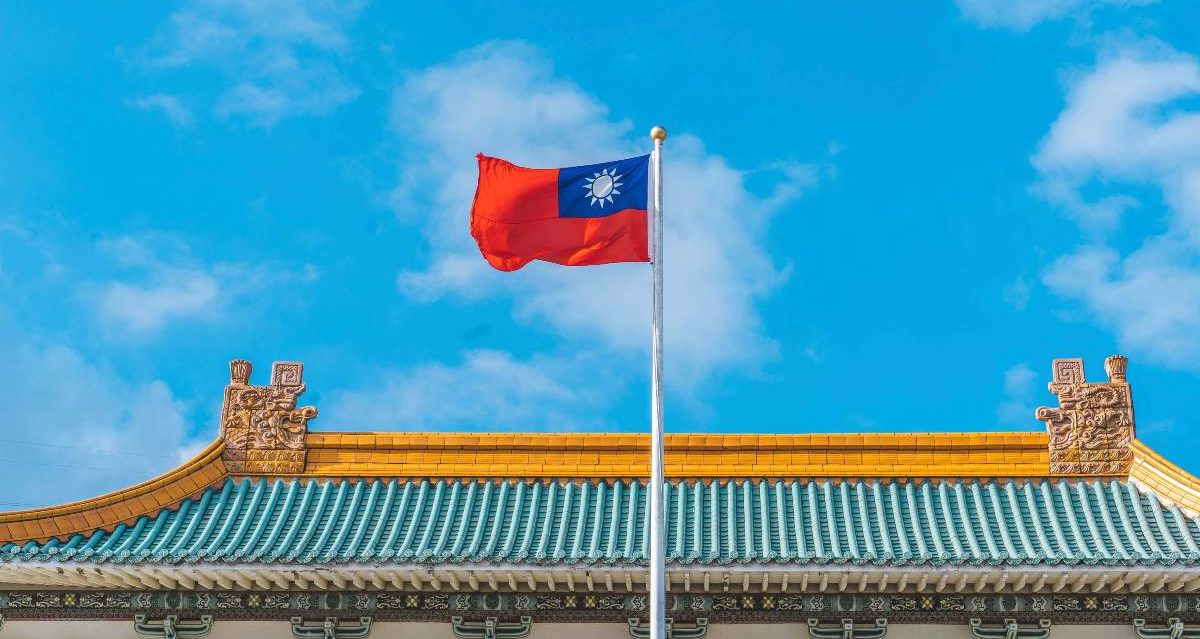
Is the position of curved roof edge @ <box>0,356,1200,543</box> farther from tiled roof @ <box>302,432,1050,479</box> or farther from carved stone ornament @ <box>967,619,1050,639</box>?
carved stone ornament @ <box>967,619,1050,639</box>

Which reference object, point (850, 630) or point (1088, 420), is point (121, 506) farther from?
point (1088, 420)

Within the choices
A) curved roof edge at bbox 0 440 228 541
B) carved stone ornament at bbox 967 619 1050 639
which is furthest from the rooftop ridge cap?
carved stone ornament at bbox 967 619 1050 639

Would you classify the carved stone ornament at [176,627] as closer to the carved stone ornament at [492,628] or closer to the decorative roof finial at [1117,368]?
the carved stone ornament at [492,628]

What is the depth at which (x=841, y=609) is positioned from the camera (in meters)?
21.3

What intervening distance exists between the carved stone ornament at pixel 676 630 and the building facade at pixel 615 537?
0.26 ft

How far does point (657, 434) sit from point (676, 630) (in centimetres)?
516

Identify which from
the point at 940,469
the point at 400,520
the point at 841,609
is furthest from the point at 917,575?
the point at 400,520

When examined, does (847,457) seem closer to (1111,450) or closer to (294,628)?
(1111,450)

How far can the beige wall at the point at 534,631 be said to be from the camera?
21.2m

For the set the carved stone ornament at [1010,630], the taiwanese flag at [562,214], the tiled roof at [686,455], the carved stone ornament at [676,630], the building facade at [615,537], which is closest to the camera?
the taiwanese flag at [562,214]

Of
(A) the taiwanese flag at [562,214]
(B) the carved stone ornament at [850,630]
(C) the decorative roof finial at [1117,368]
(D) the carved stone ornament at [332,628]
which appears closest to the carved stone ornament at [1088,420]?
(C) the decorative roof finial at [1117,368]

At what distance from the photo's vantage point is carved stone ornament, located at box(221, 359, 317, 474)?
24547 mm

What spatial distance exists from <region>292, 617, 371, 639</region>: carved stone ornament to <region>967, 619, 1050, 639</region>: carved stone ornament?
861 cm

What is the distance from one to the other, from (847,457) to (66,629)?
39.8 ft
